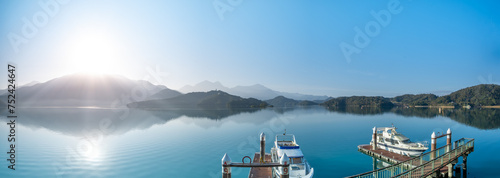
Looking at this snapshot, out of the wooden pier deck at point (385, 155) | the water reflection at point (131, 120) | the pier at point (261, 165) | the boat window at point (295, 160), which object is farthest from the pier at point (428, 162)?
the water reflection at point (131, 120)

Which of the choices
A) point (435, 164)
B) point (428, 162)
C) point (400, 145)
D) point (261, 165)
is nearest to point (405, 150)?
point (400, 145)

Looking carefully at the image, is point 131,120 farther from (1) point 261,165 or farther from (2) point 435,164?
→ (2) point 435,164

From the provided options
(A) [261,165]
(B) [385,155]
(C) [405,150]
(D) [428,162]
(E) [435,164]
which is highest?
(A) [261,165]

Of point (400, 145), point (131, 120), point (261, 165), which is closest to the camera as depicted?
point (261, 165)

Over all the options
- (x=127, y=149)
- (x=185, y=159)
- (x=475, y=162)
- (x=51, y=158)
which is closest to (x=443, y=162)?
(x=475, y=162)

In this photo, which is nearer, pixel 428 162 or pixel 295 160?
pixel 428 162

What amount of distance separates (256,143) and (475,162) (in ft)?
85.8

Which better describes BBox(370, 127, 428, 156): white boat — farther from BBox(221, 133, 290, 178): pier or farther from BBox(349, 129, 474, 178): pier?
BBox(221, 133, 290, 178): pier

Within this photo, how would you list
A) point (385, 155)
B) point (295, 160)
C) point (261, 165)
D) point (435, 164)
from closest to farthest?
point (261, 165) → point (435, 164) → point (295, 160) → point (385, 155)

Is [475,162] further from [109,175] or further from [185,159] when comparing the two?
[109,175]

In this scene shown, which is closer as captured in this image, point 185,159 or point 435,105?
point 185,159

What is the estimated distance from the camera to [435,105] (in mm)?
198750

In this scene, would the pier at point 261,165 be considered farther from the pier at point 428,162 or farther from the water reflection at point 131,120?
the water reflection at point 131,120

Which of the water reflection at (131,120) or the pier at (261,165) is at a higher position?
the pier at (261,165)
